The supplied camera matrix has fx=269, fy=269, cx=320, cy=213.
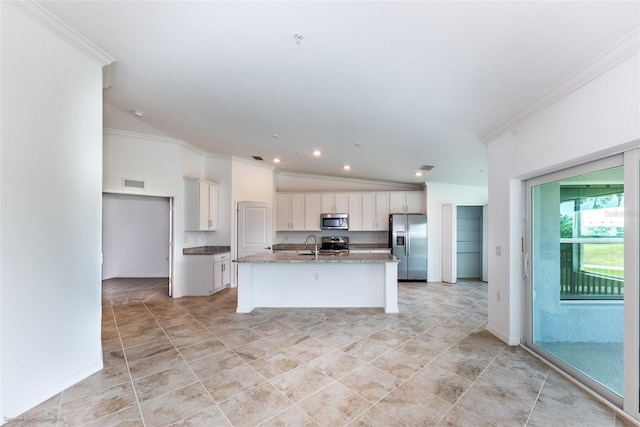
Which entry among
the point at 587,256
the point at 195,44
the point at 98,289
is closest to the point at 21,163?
the point at 98,289

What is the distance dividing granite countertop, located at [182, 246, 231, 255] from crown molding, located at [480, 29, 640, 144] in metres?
5.34

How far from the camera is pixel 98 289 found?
256cm

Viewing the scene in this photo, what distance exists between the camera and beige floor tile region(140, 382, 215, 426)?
1952 millimetres

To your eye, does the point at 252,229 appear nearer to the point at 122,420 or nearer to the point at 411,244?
the point at 411,244

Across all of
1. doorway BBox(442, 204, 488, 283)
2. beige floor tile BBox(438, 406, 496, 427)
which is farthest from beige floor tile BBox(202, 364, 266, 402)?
doorway BBox(442, 204, 488, 283)

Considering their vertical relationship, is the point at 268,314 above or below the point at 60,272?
below

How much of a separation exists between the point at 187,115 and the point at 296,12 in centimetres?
271

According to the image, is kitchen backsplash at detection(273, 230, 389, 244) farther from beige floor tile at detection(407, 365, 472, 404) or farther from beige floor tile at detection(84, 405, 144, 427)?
beige floor tile at detection(84, 405, 144, 427)

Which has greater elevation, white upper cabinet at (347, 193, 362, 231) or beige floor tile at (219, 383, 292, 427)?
white upper cabinet at (347, 193, 362, 231)

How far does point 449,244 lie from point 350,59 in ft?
18.5

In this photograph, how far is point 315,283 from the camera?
463 centimetres

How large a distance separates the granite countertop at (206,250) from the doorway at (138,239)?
6.94ft

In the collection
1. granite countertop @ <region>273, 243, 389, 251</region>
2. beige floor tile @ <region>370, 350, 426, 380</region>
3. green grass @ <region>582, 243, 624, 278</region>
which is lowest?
beige floor tile @ <region>370, 350, 426, 380</region>

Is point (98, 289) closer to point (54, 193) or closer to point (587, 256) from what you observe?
point (54, 193)
